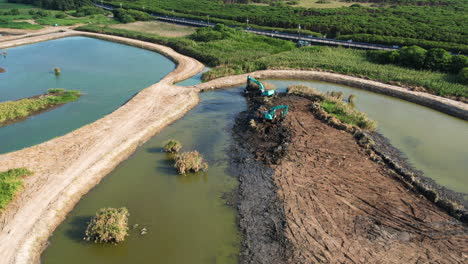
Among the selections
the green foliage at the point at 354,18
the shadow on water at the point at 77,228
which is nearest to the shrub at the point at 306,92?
the shadow on water at the point at 77,228

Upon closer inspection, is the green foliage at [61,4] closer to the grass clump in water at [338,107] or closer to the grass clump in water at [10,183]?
the grass clump in water at [338,107]

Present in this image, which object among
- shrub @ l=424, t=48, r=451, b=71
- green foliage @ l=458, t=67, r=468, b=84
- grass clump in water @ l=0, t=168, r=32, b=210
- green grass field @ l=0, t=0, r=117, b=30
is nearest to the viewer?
grass clump in water @ l=0, t=168, r=32, b=210

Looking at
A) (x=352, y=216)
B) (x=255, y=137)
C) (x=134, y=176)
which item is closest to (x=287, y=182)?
(x=352, y=216)

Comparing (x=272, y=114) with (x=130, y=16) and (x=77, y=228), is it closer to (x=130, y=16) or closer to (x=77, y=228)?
(x=77, y=228)

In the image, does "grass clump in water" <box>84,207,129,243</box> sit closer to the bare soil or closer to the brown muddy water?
the brown muddy water

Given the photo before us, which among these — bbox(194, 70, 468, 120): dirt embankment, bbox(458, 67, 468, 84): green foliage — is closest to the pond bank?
bbox(194, 70, 468, 120): dirt embankment
